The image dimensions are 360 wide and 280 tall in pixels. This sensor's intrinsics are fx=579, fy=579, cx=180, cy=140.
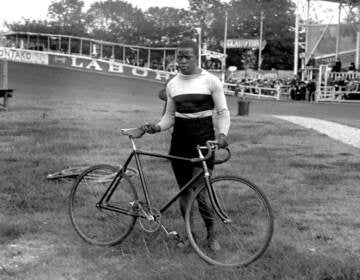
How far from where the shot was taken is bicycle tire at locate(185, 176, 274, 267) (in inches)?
176

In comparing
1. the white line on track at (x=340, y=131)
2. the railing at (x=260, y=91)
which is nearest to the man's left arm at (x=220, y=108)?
the white line on track at (x=340, y=131)

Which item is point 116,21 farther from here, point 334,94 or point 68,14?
point 334,94

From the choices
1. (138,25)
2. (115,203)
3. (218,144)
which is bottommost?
(115,203)

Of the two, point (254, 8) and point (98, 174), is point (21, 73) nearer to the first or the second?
point (98, 174)

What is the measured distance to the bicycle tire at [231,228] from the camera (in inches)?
176

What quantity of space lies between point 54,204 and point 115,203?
54.7 inches

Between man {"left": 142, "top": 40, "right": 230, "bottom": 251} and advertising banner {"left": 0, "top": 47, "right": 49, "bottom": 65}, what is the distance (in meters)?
38.8

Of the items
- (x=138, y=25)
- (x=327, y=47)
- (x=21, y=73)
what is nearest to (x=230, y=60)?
(x=138, y=25)

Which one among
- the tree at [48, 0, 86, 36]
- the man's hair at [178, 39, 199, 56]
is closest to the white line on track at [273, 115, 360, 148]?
the man's hair at [178, 39, 199, 56]

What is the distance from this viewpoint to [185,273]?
425 centimetres

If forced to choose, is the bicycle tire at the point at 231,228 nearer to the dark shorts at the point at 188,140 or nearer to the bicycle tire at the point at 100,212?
the dark shorts at the point at 188,140

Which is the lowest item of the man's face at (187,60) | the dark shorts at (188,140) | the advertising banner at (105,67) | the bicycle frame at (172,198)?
the bicycle frame at (172,198)

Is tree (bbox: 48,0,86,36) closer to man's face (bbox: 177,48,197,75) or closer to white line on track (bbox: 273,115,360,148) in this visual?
white line on track (bbox: 273,115,360,148)

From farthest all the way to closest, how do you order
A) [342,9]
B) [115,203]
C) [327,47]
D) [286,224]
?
[327,47] < [342,9] < [286,224] < [115,203]
